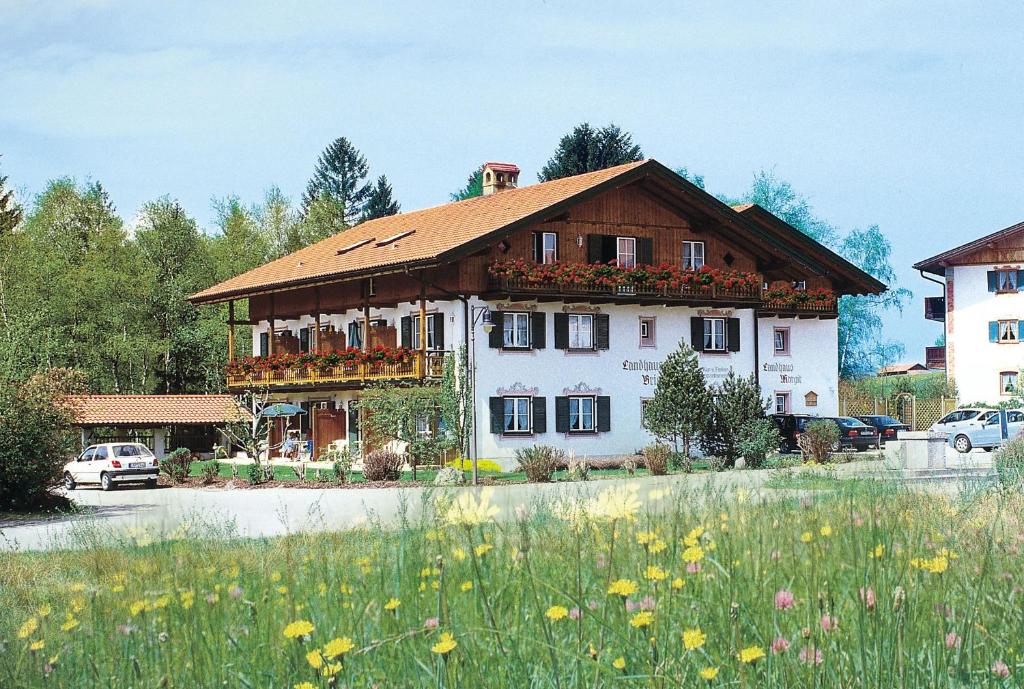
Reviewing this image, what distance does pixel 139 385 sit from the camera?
63.9 meters

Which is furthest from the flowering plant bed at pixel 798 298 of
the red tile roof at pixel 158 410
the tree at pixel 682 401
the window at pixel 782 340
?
the red tile roof at pixel 158 410

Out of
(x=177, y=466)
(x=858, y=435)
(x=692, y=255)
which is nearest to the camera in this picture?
(x=177, y=466)

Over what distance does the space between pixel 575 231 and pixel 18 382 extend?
20.8 meters

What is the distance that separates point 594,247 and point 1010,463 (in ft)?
87.6

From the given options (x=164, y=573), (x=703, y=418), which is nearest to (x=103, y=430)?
(x=703, y=418)

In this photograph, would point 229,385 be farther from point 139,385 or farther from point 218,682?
point 218,682

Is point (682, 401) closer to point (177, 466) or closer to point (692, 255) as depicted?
point (692, 255)

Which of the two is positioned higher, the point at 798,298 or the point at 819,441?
the point at 798,298

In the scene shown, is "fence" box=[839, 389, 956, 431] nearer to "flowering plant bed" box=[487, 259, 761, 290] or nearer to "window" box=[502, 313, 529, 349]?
"flowering plant bed" box=[487, 259, 761, 290]

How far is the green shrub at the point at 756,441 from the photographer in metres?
35.0

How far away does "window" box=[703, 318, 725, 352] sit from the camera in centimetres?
4541

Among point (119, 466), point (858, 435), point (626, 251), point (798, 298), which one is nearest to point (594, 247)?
point (626, 251)

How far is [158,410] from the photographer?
49.7 metres

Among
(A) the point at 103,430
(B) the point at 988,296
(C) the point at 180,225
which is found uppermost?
(C) the point at 180,225
